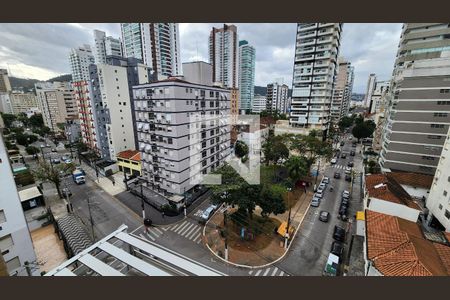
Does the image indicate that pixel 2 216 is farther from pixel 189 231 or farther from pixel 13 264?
pixel 189 231

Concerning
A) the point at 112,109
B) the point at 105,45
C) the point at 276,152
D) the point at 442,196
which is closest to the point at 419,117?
the point at 442,196

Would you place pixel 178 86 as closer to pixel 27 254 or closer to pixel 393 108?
pixel 27 254

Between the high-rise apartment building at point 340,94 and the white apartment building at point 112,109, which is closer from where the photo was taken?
the white apartment building at point 112,109

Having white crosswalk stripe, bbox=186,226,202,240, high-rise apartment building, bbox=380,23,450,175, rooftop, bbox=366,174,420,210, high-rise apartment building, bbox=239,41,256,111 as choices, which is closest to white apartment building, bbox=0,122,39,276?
white crosswalk stripe, bbox=186,226,202,240

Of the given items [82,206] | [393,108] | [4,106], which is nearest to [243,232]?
[82,206]

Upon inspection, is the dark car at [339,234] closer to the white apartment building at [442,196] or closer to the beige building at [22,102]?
the white apartment building at [442,196]

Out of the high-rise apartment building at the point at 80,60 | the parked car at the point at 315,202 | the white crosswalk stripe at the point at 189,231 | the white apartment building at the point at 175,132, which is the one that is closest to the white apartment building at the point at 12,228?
the white crosswalk stripe at the point at 189,231
